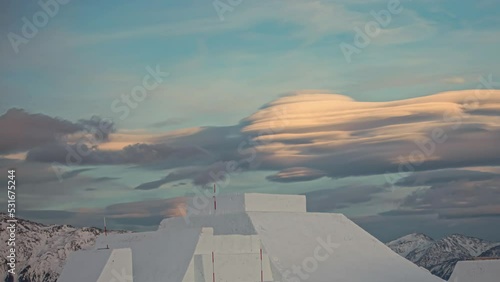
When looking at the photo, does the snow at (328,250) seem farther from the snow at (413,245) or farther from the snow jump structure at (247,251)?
the snow at (413,245)

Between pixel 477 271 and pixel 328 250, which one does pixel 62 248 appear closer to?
pixel 328 250

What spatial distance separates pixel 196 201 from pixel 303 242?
7.26 meters

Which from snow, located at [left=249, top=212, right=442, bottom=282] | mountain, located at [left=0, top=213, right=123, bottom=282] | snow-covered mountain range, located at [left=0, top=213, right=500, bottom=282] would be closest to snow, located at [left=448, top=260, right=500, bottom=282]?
snow, located at [left=249, top=212, right=442, bottom=282]

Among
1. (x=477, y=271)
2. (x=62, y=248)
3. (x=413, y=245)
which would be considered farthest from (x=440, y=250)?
(x=477, y=271)

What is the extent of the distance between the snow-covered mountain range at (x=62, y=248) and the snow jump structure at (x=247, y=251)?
56.9ft

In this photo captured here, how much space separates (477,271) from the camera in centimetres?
4688

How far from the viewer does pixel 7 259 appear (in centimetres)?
7600

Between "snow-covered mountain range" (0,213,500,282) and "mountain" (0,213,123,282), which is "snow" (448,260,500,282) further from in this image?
"mountain" (0,213,123,282)

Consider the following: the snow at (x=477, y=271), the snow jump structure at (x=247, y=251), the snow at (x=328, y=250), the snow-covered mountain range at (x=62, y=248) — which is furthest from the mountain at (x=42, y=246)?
the snow at (x=477, y=271)

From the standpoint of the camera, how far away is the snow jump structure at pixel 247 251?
46969mm

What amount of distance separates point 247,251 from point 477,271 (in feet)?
39.2

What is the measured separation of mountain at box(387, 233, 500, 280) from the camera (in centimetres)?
9512

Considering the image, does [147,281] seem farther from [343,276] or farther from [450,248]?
[450,248]

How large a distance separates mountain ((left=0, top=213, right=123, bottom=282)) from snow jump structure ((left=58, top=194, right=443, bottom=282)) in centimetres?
2725
